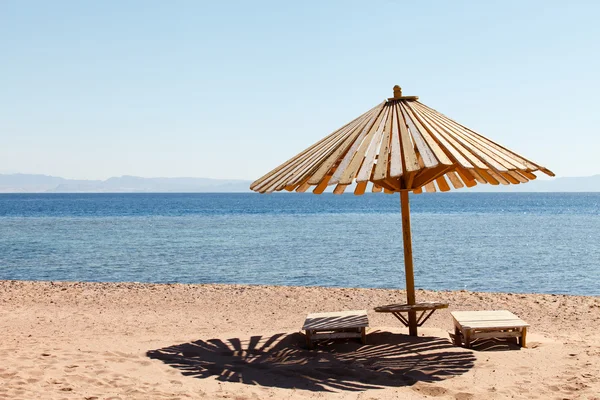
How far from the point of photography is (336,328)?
750 centimetres

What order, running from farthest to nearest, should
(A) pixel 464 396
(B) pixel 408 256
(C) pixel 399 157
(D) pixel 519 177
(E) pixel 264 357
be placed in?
(B) pixel 408 256
(D) pixel 519 177
(E) pixel 264 357
(C) pixel 399 157
(A) pixel 464 396

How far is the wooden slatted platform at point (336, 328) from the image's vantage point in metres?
7.50

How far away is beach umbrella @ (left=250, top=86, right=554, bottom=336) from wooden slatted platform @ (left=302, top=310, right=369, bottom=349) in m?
0.72

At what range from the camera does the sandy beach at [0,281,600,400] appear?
5.68 meters

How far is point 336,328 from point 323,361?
0.75 metres

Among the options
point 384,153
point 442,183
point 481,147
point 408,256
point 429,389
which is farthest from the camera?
point 442,183

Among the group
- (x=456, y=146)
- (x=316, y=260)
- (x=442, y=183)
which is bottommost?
(x=316, y=260)

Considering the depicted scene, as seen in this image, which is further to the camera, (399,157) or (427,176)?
(427,176)

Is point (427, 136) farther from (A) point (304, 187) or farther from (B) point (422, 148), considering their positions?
(A) point (304, 187)

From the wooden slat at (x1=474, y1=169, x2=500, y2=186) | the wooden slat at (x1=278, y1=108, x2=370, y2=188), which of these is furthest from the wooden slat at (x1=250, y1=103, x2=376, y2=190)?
the wooden slat at (x1=474, y1=169, x2=500, y2=186)

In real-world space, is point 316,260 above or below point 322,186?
below

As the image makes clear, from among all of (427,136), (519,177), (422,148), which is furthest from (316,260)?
(422,148)

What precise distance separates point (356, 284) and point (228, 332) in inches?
366

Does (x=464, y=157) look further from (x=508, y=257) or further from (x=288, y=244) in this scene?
(x=288, y=244)
